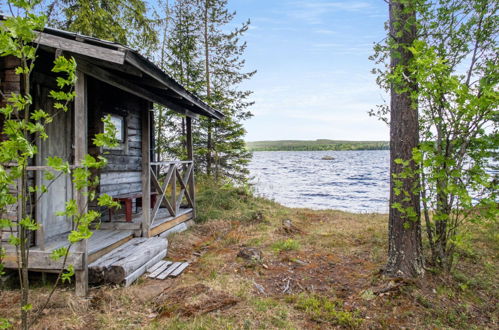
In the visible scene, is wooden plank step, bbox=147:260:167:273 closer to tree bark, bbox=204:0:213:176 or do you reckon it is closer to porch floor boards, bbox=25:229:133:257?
porch floor boards, bbox=25:229:133:257

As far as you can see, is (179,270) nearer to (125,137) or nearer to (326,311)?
(326,311)

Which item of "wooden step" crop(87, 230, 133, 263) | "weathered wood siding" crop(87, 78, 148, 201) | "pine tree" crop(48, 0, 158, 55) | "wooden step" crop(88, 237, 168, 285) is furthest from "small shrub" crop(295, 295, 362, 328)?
"pine tree" crop(48, 0, 158, 55)

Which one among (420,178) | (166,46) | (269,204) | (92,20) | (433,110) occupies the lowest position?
(269,204)

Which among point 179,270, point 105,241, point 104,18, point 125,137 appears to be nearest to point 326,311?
point 179,270

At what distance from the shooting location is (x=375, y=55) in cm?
513

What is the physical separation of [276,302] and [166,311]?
4.37ft

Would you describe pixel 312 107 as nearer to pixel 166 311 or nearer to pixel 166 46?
pixel 166 46

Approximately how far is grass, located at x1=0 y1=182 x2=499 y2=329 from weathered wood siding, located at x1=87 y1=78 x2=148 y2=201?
2.34 m

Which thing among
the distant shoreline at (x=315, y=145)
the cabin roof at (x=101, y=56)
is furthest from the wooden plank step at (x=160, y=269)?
the distant shoreline at (x=315, y=145)

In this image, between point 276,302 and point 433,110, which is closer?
point 276,302

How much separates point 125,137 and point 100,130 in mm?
903

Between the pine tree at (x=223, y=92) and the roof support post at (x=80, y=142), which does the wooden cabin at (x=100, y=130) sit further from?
the pine tree at (x=223, y=92)

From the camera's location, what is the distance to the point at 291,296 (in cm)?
414

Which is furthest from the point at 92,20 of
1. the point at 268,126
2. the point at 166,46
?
the point at 268,126
